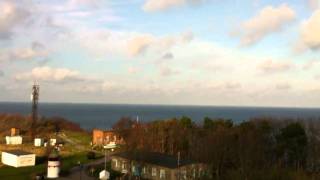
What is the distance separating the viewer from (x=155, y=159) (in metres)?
45.1

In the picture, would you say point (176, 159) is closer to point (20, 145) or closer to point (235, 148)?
→ point (235, 148)

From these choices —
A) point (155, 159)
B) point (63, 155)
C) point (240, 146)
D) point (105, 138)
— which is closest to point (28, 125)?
point (105, 138)

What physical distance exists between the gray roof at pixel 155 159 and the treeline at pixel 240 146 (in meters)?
3.13

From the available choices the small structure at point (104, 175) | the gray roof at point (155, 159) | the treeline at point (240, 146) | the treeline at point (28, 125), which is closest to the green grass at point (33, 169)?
the small structure at point (104, 175)

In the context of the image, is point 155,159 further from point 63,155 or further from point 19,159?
point 63,155

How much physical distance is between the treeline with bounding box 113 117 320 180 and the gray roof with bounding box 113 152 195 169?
3125 mm

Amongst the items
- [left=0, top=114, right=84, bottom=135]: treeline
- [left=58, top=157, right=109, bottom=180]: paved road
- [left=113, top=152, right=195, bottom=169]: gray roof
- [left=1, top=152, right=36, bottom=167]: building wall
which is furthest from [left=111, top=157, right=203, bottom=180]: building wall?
[left=0, top=114, right=84, bottom=135]: treeline

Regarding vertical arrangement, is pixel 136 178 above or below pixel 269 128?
below

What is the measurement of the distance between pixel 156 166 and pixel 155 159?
163 cm

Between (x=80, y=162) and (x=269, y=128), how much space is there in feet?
79.7

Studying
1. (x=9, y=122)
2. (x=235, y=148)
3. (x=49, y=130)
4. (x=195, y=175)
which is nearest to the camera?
(x=195, y=175)

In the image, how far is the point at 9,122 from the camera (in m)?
98.0

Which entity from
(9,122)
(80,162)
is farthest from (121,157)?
(9,122)

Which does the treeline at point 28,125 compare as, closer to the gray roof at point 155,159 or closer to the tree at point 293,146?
the gray roof at point 155,159
